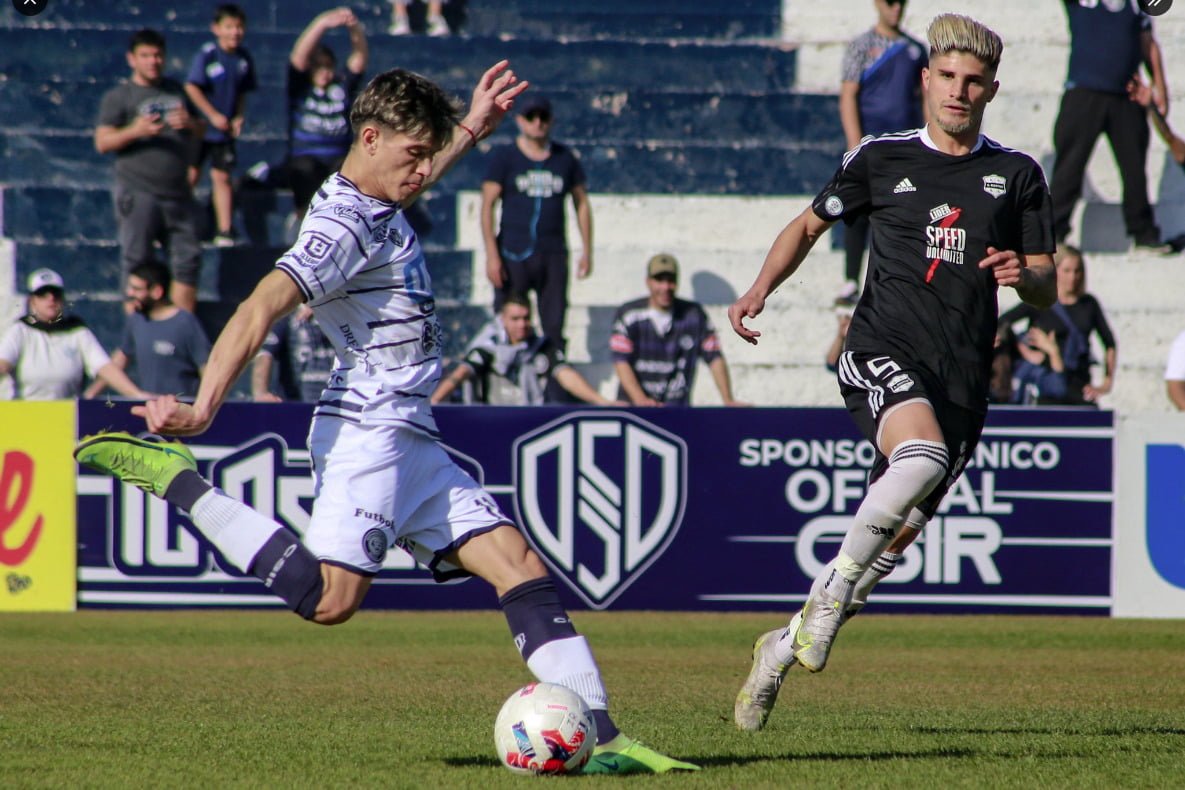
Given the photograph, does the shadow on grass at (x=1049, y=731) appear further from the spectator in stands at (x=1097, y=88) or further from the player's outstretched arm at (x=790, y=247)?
the spectator in stands at (x=1097, y=88)

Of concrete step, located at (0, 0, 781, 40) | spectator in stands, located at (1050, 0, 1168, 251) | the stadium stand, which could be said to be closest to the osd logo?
the stadium stand

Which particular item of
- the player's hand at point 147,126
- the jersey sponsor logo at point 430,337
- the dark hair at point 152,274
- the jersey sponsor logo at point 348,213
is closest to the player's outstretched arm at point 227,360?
the jersey sponsor logo at point 348,213

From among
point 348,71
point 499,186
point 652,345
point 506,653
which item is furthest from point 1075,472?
point 348,71

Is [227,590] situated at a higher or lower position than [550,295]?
lower

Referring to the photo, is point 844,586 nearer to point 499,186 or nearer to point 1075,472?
point 1075,472

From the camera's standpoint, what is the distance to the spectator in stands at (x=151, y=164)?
1331 cm

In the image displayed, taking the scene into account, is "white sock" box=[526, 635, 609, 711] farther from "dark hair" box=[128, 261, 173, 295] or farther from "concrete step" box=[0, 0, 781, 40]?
"concrete step" box=[0, 0, 781, 40]

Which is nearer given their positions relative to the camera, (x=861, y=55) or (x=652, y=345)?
(x=652, y=345)

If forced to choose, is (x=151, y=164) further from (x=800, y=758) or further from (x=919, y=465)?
(x=800, y=758)

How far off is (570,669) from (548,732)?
9.7 inches

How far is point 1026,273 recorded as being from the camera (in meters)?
5.82

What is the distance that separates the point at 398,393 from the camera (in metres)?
5.23

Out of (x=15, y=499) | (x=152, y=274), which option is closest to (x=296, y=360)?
(x=152, y=274)

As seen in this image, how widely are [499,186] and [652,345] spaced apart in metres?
1.97
